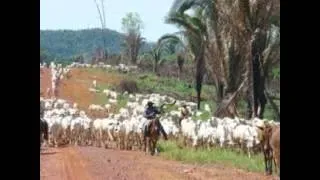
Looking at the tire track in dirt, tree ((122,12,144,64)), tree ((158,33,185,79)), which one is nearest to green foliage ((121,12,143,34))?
tree ((122,12,144,64))

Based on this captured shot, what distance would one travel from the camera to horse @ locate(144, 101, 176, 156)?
371 cm

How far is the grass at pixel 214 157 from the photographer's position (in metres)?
3.63

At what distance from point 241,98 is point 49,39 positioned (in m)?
0.99

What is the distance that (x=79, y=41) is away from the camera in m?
3.72

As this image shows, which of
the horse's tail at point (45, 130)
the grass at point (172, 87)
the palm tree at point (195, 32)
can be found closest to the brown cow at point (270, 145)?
the grass at point (172, 87)

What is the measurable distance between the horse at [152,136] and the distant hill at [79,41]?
14.4 inches

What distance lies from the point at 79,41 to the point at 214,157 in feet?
2.90

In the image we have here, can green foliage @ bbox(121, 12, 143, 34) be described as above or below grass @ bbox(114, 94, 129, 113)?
above

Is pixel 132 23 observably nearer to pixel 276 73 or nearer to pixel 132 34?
pixel 132 34

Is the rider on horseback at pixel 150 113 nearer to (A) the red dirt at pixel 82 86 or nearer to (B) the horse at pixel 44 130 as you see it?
(A) the red dirt at pixel 82 86

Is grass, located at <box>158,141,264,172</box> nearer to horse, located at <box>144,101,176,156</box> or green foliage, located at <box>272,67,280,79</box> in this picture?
horse, located at <box>144,101,176,156</box>

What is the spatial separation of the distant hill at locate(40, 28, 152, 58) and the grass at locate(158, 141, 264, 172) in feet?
1.73
